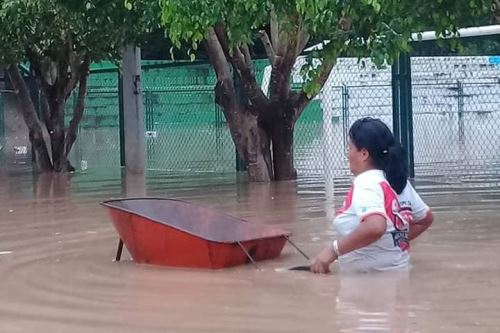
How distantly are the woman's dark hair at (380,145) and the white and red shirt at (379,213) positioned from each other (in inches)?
3.9

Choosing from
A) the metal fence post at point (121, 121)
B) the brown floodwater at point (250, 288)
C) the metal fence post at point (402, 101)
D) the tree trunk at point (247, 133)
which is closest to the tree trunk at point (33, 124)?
the metal fence post at point (121, 121)

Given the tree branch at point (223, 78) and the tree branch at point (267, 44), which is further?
the tree branch at point (223, 78)

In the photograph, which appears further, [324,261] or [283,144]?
[283,144]

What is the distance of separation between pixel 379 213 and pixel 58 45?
15.0m

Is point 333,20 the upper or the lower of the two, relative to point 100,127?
upper

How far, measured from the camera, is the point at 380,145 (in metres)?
7.60

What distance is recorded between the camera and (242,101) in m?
19.3

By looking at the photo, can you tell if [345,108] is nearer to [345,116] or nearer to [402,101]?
[345,116]

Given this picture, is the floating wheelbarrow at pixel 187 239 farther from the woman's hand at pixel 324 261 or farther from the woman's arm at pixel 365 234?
the woman's arm at pixel 365 234

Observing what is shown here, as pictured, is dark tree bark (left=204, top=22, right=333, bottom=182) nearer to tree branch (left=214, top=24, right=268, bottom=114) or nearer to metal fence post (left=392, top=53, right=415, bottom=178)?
tree branch (left=214, top=24, right=268, bottom=114)

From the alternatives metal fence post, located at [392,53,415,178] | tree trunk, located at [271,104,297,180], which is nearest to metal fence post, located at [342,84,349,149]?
metal fence post, located at [392,53,415,178]

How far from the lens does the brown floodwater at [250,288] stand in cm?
666

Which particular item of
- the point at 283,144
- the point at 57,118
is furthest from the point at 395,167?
the point at 57,118

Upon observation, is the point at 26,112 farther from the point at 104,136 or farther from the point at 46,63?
the point at 104,136
